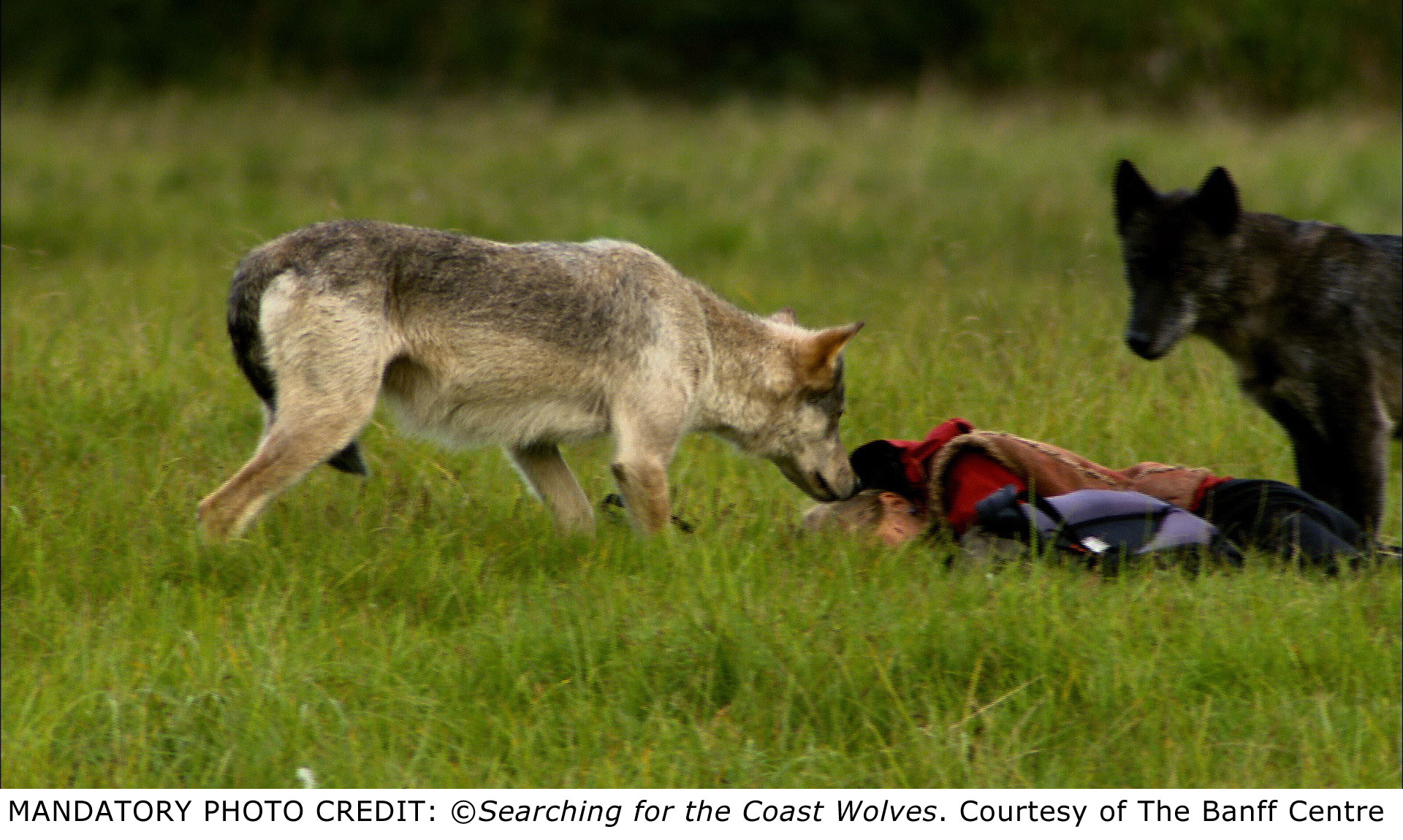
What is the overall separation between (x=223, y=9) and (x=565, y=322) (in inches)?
971

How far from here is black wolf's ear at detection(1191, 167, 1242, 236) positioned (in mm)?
5648

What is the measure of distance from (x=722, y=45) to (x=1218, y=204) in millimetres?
23848

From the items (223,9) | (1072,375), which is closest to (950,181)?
(1072,375)

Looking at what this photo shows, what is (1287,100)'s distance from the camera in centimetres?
2330

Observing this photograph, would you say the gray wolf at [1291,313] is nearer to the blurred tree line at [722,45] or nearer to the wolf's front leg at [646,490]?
the wolf's front leg at [646,490]

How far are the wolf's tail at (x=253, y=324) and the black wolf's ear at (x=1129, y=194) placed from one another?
3258 millimetres

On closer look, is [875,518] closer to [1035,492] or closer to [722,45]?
[1035,492]

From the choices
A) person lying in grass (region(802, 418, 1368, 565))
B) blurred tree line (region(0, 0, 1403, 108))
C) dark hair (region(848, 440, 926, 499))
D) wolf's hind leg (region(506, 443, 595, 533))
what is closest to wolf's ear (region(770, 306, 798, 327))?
dark hair (region(848, 440, 926, 499))

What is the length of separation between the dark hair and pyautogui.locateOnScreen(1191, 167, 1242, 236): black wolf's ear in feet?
5.11

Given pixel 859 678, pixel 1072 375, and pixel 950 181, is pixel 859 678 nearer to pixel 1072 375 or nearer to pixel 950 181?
pixel 1072 375

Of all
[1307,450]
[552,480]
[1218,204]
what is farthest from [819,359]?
[1307,450]

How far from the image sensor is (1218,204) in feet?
18.7

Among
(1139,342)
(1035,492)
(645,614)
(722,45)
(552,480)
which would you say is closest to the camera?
(645,614)

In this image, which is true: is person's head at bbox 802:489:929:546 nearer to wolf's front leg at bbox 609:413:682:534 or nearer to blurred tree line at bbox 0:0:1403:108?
wolf's front leg at bbox 609:413:682:534
